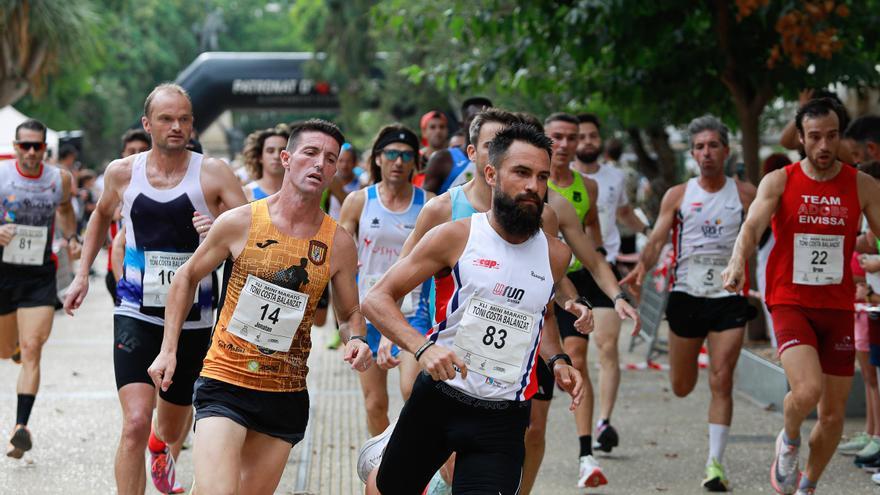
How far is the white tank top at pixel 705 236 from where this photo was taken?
8078 mm

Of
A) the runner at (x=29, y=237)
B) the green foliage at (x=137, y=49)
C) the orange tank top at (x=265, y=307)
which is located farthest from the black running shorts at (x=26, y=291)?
the green foliage at (x=137, y=49)

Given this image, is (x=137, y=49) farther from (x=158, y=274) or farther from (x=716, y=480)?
(x=158, y=274)

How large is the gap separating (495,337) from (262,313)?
100cm

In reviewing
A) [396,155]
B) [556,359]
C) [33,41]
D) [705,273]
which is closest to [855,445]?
[705,273]

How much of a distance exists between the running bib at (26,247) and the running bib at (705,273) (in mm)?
4396

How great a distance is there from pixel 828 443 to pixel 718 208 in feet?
5.93

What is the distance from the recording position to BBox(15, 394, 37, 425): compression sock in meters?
8.22

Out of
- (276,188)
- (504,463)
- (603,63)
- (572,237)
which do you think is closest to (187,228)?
(572,237)

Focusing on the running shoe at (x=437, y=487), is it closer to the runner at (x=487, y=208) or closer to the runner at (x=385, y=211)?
the runner at (x=487, y=208)

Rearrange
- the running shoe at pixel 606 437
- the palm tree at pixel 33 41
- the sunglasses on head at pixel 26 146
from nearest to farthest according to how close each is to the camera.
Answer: the running shoe at pixel 606 437 → the sunglasses on head at pixel 26 146 → the palm tree at pixel 33 41

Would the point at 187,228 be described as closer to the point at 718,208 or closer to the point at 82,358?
the point at 718,208

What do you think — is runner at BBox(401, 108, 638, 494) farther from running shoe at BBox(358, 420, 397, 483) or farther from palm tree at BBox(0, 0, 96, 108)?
palm tree at BBox(0, 0, 96, 108)

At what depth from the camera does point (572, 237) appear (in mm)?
6488

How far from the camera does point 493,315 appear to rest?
15.7 ft
